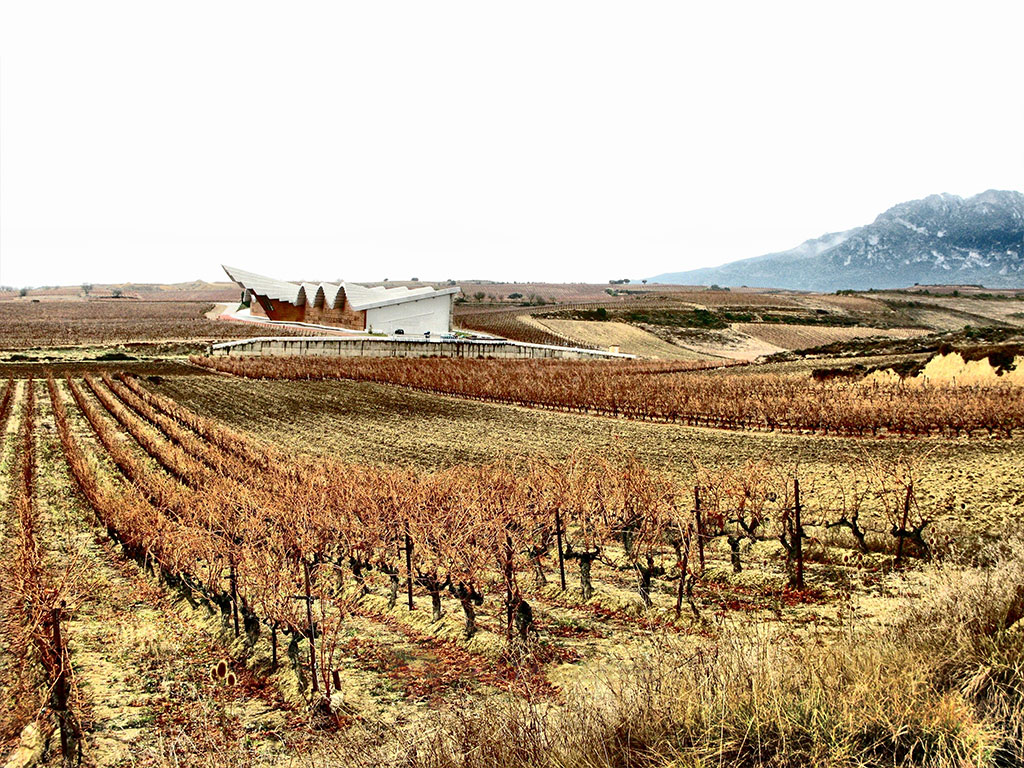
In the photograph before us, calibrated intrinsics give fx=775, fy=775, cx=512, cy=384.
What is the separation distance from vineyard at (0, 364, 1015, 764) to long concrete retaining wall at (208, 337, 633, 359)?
37.8m

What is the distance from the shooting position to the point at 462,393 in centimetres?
3497

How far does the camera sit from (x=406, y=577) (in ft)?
36.1

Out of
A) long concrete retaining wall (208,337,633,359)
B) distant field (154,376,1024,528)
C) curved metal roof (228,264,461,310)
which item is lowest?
distant field (154,376,1024,528)

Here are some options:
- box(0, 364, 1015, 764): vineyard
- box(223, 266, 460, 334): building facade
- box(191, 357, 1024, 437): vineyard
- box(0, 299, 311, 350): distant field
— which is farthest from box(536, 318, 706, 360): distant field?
box(0, 364, 1015, 764): vineyard

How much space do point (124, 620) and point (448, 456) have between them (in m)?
11.5

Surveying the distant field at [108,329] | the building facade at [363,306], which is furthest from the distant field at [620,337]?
the distant field at [108,329]

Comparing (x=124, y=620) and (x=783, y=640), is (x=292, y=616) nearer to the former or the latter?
(x=124, y=620)

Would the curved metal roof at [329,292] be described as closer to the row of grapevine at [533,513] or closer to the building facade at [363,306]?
the building facade at [363,306]

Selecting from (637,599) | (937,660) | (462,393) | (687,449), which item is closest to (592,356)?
(462,393)

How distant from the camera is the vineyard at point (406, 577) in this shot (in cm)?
768

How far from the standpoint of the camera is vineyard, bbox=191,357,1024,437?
74.0ft

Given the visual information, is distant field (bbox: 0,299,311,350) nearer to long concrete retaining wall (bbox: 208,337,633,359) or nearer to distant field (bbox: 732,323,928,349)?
long concrete retaining wall (bbox: 208,337,633,359)

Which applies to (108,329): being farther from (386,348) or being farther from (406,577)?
(406,577)

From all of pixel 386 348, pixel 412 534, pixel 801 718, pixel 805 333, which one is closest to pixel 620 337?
pixel 805 333
